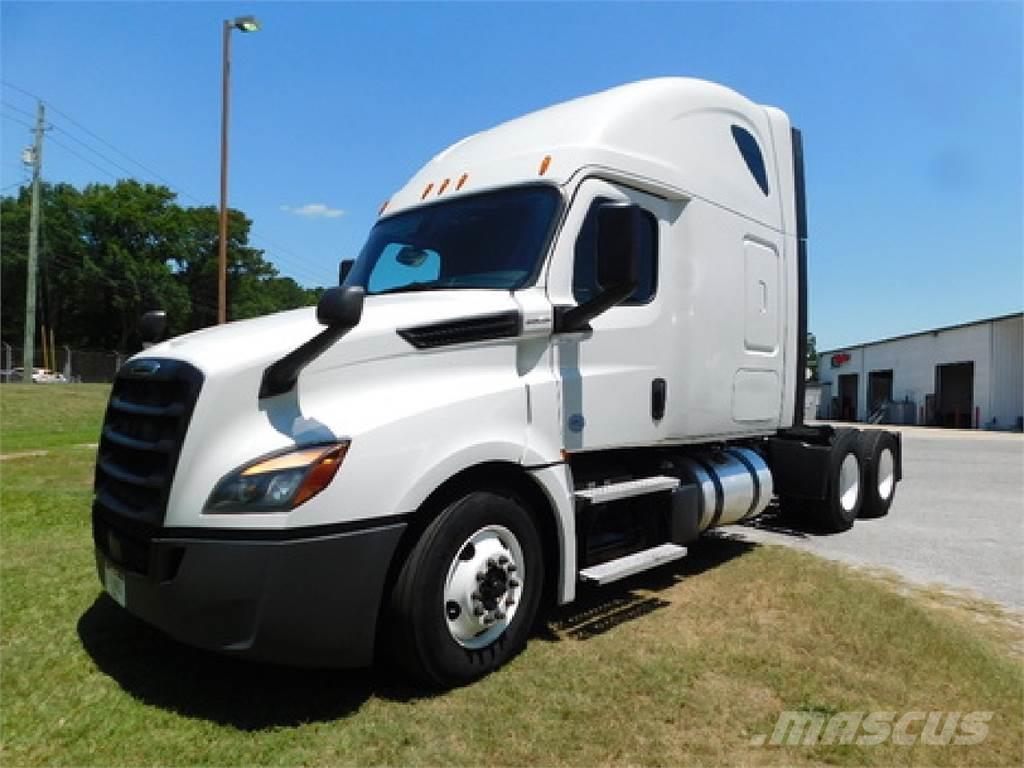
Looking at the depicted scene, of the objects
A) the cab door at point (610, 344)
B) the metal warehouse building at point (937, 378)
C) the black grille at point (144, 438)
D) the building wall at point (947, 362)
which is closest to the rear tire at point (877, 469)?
the cab door at point (610, 344)

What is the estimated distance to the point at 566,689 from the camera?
354 centimetres

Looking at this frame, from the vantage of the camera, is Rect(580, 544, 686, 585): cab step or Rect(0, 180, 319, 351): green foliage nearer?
Rect(580, 544, 686, 585): cab step

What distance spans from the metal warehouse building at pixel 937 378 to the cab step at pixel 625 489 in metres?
30.1

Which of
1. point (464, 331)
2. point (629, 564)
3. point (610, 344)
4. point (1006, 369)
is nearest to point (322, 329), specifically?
point (464, 331)

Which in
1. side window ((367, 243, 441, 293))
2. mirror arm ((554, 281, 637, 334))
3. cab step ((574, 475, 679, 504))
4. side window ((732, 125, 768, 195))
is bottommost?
cab step ((574, 475, 679, 504))

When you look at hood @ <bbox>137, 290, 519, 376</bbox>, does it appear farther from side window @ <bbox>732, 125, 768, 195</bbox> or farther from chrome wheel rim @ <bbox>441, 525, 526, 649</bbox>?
side window @ <bbox>732, 125, 768, 195</bbox>

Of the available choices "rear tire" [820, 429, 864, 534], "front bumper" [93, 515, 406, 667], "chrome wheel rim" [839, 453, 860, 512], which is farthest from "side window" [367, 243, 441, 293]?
"chrome wheel rim" [839, 453, 860, 512]

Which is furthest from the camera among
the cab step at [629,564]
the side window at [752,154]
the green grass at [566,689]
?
the side window at [752,154]

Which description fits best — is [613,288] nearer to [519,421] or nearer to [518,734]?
[519,421]

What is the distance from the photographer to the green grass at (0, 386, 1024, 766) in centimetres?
301

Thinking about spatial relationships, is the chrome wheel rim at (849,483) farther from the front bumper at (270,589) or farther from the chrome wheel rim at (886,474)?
the front bumper at (270,589)

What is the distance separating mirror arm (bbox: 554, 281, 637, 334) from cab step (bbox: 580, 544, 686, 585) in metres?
1.40

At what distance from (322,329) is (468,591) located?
1443mm

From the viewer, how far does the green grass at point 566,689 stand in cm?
301
